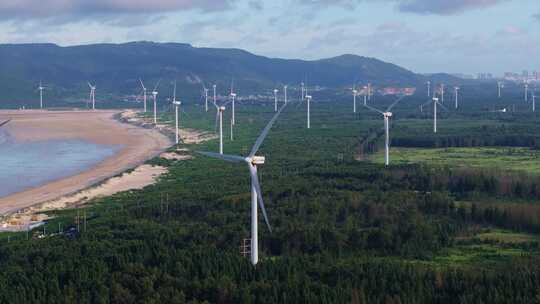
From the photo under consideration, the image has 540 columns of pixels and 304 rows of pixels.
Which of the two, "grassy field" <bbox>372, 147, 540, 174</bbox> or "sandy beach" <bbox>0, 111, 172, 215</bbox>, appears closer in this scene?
"sandy beach" <bbox>0, 111, 172, 215</bbox>

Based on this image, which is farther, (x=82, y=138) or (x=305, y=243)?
(x=82, y=138)

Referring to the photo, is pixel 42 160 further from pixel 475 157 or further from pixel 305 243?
pixel 305 243

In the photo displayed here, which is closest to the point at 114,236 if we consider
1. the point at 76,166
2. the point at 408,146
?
the point at 76,166

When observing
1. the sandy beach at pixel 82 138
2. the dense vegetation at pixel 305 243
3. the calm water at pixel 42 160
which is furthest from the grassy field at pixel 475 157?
the calm water at pixel 42 160

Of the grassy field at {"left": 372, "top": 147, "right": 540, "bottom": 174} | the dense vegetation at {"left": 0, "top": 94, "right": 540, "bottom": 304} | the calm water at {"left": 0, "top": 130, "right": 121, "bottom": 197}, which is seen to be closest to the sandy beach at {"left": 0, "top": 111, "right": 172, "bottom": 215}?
the calm water at {"left": 0, "top": 130, "right": 121, "bottom": 197}

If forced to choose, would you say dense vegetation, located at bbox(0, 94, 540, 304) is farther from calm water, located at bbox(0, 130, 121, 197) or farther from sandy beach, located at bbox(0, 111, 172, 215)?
calm water, located at bbox(0, 130, 121, 197)

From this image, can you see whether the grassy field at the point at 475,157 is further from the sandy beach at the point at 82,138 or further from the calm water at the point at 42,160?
the calm water at the point at 42,160

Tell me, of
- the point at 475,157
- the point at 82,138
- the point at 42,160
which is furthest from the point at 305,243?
the point at 82,138
